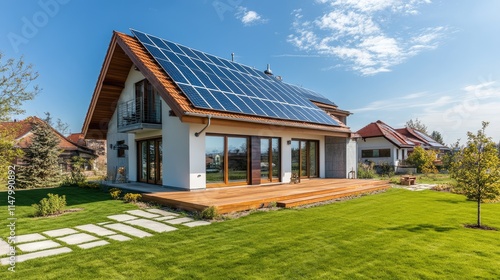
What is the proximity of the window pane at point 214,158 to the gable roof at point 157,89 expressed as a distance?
107 centimetres

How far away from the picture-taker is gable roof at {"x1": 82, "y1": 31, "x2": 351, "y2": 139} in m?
9.29

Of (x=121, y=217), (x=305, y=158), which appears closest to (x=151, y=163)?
(x=121, y=217)

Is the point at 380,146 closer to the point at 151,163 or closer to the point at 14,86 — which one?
the point at 151,163

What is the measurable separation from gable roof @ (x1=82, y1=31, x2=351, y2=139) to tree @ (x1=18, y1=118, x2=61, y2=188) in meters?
2.33

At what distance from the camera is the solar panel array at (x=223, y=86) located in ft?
34.3

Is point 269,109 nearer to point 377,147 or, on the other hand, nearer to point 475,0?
point 475,0

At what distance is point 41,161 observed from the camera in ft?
53.2

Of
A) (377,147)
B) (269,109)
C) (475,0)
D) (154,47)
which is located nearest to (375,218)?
(269,109)

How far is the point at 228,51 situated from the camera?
19.1 meters

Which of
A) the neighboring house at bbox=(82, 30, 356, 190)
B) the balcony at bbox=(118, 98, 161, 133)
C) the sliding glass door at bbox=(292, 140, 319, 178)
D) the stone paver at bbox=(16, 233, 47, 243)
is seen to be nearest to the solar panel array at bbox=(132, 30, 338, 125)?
the neighboring house at bbox=(82, 30, 356, 190)

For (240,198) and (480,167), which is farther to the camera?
(240,198)

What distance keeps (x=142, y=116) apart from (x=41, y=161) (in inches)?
358

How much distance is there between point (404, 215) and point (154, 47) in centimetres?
1115

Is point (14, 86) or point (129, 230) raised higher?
point (14, 86)
